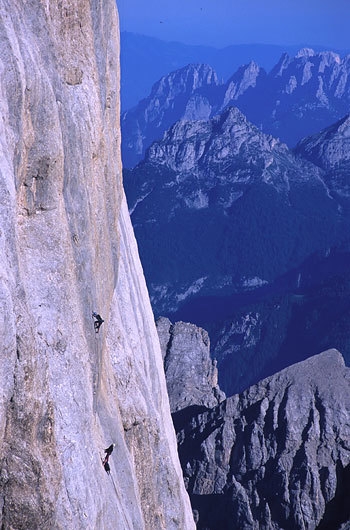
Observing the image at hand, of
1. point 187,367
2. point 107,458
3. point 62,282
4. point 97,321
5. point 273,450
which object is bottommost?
point 107,458

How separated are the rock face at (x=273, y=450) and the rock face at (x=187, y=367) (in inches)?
279

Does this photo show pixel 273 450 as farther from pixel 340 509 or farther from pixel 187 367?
pixel 187 367

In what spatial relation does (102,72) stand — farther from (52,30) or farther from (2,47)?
(2,47)

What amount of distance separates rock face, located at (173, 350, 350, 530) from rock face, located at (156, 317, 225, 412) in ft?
23.2

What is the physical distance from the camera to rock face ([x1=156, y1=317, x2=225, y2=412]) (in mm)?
68500

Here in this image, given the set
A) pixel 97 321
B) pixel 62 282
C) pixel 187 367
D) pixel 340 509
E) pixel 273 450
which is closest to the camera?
pixel 62 282

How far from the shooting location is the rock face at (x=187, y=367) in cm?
6850

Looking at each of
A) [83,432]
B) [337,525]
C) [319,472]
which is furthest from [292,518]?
[83,432]

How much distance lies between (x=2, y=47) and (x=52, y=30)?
3.06 metres

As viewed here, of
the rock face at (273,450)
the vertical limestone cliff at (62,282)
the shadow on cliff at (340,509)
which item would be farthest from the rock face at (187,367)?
the vertical limestone cliff at (62,282)

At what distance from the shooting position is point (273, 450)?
5450 cm

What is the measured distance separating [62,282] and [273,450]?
137 feet

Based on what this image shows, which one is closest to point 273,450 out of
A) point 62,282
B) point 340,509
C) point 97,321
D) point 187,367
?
point 340,509

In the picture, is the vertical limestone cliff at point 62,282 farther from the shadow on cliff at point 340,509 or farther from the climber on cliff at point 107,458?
the shadow on cliff at point 340,509
